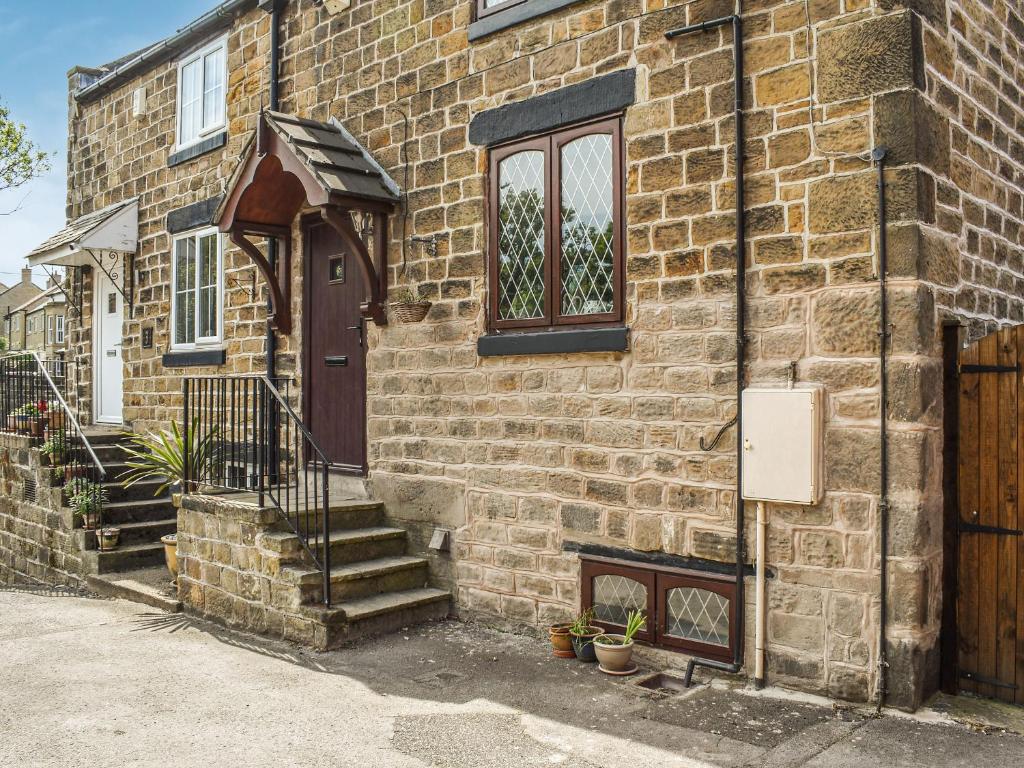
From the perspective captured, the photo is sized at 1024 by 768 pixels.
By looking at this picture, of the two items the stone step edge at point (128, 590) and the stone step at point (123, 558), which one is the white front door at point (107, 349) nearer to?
the stone step at point (123, 558)

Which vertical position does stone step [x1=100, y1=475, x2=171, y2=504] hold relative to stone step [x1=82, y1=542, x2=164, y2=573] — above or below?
above

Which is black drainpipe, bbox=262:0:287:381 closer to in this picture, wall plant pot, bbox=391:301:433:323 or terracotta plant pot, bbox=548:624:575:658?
wall plant pot, bbox=391:301:433:323

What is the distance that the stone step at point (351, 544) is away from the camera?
248 inches

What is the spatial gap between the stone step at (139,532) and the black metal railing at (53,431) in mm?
150

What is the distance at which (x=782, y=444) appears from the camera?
4875 millimetres

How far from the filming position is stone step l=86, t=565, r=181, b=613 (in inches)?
291

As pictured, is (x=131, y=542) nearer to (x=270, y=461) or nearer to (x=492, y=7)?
(x=270, y=461)

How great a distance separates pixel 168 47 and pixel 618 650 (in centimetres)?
902

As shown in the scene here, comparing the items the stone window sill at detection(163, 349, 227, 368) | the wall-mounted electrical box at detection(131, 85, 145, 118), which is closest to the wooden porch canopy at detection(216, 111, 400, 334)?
the stone window sill at detection(163, 349, 227, 368)

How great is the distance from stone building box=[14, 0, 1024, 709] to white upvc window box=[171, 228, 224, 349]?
107 centimetres

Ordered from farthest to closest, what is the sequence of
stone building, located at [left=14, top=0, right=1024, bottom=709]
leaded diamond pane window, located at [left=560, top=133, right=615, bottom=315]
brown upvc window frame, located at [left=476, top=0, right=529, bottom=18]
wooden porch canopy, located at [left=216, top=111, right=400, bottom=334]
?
1. wooden porch canopy, located at [left=216, top=111, right=400, bottom=334]
2. brown upvc window frame, located at [left=476, top=0, right=529, bottom=18]
3. leaded diamond pane window, located at [left=560, top=133, right=615, bottom=315]
4. stone building, located at [left=14, top=0, right=1024, bottom=709]

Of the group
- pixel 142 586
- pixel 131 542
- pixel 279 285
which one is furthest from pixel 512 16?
pixel 131 542

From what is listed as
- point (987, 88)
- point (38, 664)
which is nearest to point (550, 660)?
point (38, 664)

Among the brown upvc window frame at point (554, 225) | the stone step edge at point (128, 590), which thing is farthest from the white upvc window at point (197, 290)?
the brown upvc window frame at point (554, 225)
